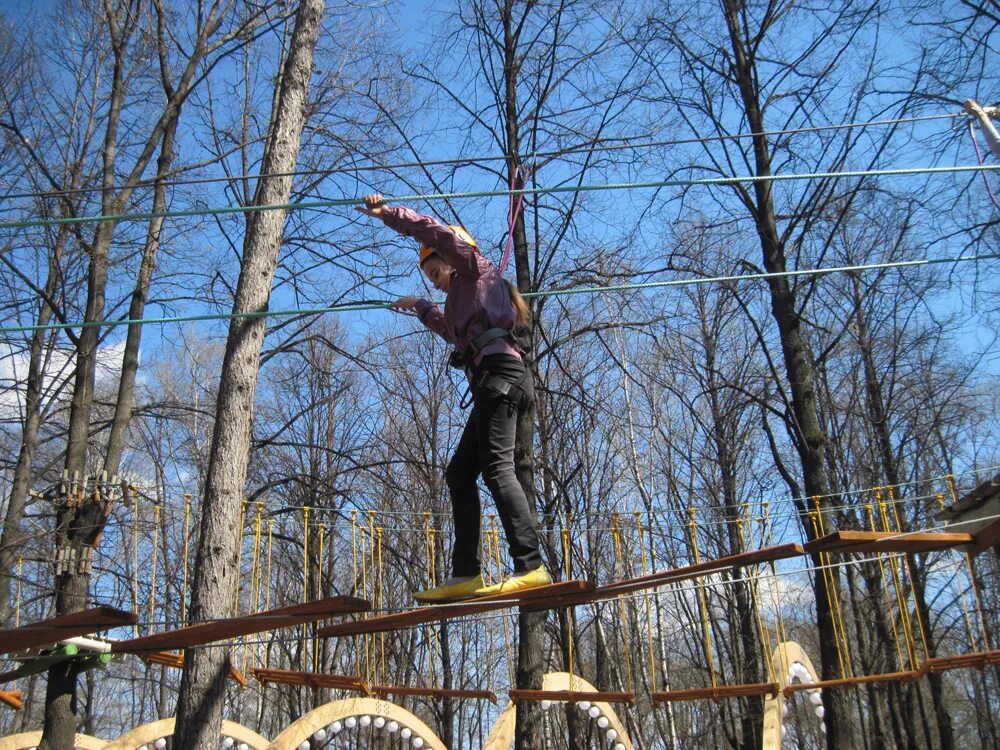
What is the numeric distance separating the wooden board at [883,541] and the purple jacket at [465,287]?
1.77 m

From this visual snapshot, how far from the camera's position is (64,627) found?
4.12 meters

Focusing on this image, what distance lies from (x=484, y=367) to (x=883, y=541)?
2.28 m

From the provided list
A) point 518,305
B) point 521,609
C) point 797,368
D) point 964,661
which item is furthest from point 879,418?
point 518,305

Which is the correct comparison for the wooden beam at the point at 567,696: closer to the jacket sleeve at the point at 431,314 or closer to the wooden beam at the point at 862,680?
the wooden beam at the point at 862,680

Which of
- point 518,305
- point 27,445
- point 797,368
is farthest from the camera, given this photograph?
point 27,445

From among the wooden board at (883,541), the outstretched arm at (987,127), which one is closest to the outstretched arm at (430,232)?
the wooden board at (883,541)

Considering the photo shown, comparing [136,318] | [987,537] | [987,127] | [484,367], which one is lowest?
[987,537]

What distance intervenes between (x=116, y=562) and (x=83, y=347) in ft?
24.8

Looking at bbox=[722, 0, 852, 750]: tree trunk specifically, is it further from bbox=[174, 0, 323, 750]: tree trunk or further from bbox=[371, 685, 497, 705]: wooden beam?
bbox=[174, 0, 323, 750]: tree trunk

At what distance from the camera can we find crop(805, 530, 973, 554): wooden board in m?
4.43

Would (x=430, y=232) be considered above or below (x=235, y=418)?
above

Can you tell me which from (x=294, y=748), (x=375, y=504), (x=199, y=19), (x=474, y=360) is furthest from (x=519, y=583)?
(x=375, y=504)

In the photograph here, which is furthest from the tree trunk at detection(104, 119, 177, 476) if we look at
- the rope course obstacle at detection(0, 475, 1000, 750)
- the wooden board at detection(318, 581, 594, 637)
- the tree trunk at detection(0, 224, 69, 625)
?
the wooden board at detection(318, 581, 594, 637)

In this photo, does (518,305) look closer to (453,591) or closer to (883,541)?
(453,591)
